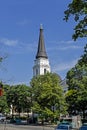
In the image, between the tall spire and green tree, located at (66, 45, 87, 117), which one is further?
the tall spire

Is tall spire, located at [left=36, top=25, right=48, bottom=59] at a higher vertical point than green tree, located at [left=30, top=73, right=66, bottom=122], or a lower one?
higher

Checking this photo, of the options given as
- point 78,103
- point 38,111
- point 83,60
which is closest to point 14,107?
point 38,111

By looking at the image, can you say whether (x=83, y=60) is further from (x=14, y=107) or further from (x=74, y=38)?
(x=14, y=107)

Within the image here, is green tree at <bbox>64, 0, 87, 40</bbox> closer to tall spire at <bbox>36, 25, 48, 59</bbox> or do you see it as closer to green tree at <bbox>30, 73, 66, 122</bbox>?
green tree at <bbox>30, 73, 66, 122</bbox>

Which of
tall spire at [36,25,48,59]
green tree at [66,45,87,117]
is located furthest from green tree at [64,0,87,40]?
tall spire at [36,25,48,59]

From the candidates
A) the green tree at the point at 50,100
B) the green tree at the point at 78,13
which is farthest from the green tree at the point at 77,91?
the green tree at the point at 78,13

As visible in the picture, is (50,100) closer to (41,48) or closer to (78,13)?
(78,13)

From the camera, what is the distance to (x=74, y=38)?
13.0 m

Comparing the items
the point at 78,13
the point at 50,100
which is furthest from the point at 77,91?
the point at 78,13

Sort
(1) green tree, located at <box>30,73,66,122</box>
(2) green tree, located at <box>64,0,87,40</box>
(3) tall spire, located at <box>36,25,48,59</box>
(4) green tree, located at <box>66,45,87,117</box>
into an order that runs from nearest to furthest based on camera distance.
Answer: (2) green tree, located at <box>64,0,87,40</box> < (4) green tree, located at <box>66,45,87,117</box> < (1) green tree, located at <box>30,73,66,122</box> < (3) tall spire, located at <box>36,25,48,59</box>

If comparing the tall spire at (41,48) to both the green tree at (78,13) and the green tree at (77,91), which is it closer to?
the green tree at (77,91)

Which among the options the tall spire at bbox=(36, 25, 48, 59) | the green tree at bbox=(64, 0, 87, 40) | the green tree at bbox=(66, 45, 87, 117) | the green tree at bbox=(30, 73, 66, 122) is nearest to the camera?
the green tree at bbox=(64, 0, 87, 40)

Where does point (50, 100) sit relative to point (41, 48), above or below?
below

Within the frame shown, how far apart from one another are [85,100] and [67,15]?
68.2 meters
